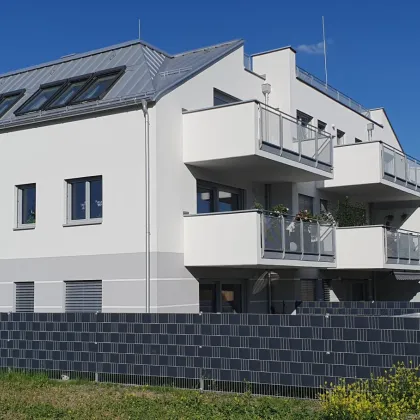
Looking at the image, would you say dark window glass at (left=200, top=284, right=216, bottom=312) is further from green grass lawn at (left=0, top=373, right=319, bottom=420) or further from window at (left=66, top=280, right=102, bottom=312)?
green grass lawn at (left=0, top=373, right=319, bottom=420)

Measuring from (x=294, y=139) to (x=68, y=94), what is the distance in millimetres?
6058

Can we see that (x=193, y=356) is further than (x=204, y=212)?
No

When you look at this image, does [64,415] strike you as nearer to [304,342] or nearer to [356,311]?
[304,342]

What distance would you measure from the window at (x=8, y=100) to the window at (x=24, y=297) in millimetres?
4915

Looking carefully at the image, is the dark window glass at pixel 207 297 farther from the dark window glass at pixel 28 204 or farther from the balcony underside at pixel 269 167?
Answer: the dark window glass at pixel 28 204

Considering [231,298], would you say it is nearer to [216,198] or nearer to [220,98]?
[216,198]

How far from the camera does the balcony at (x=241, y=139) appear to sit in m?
16.3

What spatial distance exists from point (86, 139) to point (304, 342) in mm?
8483

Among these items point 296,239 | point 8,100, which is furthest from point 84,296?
point 8,100

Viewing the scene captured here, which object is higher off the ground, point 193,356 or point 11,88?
point 11,88

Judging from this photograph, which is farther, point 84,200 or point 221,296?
point 221,296

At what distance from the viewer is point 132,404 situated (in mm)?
10023

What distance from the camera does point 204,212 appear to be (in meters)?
18.0

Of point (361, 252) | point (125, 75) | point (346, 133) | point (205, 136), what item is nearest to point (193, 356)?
point (205, 136)
